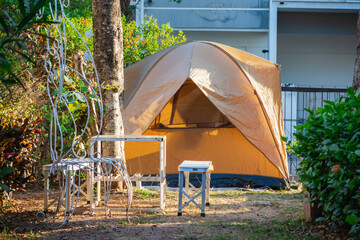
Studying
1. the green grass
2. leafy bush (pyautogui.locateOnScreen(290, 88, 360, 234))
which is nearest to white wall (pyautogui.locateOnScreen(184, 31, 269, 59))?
the green grass

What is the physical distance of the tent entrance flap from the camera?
7418 mm

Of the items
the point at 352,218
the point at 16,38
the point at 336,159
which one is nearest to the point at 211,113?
the point at 16,38

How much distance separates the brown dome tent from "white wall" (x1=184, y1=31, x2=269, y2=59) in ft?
20.3

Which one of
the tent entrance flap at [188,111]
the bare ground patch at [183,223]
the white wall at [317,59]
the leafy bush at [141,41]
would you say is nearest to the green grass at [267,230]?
the bare ground patch at [183,223]

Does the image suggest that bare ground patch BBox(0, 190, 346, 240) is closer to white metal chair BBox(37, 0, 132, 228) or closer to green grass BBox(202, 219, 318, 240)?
green grass BBox(202, 219, 318, 240)

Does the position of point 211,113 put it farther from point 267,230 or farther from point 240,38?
point 240,38

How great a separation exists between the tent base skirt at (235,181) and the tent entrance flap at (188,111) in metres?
0.77

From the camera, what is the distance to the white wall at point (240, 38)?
13.7 m

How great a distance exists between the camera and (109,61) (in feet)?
19.6

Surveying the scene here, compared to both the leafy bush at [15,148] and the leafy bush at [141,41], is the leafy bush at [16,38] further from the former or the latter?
the leafy bush at [141,41]

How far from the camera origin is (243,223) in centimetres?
465

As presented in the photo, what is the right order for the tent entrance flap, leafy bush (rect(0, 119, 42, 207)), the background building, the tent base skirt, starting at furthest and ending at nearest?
the background building
the tent entrance flap
the tent base skirt
leafy bush (rect(0, 119, 42, 207))

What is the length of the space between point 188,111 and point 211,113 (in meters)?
0.34

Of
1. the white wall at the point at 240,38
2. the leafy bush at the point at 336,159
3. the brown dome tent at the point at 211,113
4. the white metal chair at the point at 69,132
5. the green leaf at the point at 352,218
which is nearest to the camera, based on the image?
the green leaf at the point at 352,218
